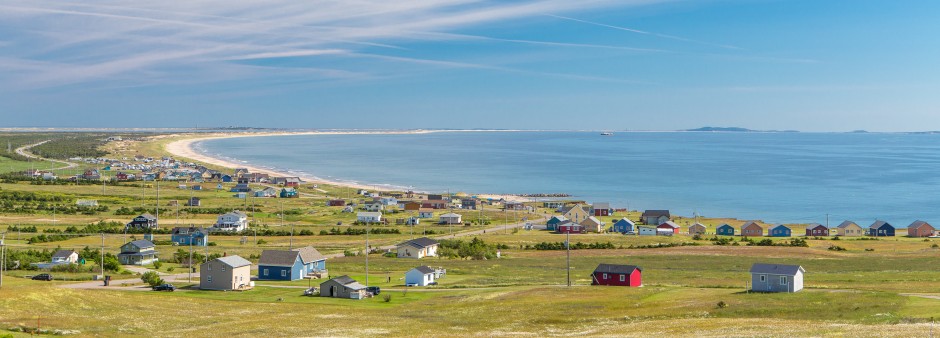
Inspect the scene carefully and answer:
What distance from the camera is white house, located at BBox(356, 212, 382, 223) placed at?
352 feet

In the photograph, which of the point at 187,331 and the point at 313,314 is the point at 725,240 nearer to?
the point at 313,314

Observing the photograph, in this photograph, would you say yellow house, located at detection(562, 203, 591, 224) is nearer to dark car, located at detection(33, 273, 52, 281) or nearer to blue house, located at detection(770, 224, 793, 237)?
blue house, located at detection(770, 224, 793, 237)

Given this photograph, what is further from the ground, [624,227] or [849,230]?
[624,227]

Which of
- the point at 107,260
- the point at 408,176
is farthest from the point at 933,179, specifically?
the point at 107,260

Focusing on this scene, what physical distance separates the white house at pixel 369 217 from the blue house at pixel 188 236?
26769 mm

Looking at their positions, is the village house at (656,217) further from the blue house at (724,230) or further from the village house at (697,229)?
the blue house at (724,230)

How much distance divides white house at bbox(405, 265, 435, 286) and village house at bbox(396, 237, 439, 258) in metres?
17.1

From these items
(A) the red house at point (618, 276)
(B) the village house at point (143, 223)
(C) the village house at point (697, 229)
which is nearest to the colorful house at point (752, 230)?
(C) the village house at point (697, 229)

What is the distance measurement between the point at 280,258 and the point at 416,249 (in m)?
16.1

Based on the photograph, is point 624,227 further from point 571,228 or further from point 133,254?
point 133,254

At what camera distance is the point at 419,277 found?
188 feet

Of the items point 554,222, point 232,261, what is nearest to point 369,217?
point 554,222

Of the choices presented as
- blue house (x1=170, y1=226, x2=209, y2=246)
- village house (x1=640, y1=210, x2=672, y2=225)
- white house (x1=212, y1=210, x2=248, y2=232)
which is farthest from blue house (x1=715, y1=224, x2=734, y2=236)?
blue house (x1=170, y1=226, x2=209, y2=246)

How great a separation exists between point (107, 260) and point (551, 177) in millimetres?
140216
